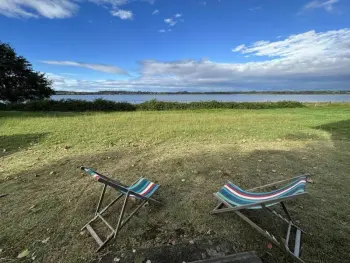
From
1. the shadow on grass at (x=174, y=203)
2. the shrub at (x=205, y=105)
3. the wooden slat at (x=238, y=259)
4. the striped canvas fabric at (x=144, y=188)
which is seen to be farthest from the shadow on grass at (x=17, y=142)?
the shrub at (x=205, y=105)

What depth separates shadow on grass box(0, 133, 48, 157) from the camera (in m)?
6.25

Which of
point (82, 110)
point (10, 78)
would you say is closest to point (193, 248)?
point (82, 110)

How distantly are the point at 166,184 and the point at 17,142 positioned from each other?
6.05 m

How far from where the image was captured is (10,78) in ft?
77.3

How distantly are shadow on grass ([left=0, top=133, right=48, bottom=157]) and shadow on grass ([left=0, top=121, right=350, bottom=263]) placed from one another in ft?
7.17

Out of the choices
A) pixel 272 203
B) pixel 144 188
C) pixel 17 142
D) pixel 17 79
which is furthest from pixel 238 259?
pixel 17 79

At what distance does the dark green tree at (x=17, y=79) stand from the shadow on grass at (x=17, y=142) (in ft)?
65.3

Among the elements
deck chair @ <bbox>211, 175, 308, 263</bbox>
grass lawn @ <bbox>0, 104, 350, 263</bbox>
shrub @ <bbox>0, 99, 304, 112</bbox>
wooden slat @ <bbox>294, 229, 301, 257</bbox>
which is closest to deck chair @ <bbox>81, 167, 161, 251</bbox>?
grass lawn @ <bbox>0, 104, 350, 263</bbox>

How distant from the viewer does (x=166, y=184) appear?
13.2ft

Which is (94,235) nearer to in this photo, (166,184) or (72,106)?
(166,184)

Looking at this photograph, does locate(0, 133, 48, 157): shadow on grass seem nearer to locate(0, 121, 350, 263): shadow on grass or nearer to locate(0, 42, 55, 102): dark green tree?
locate(0, 121, 350, 263): shadow on grass

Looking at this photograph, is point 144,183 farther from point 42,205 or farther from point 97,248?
point 42,205

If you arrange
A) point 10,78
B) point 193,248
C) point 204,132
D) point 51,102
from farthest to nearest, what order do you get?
point 10,78 → point 51,102 → point 204,132 → point 193,248

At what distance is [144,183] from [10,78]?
27.9m
